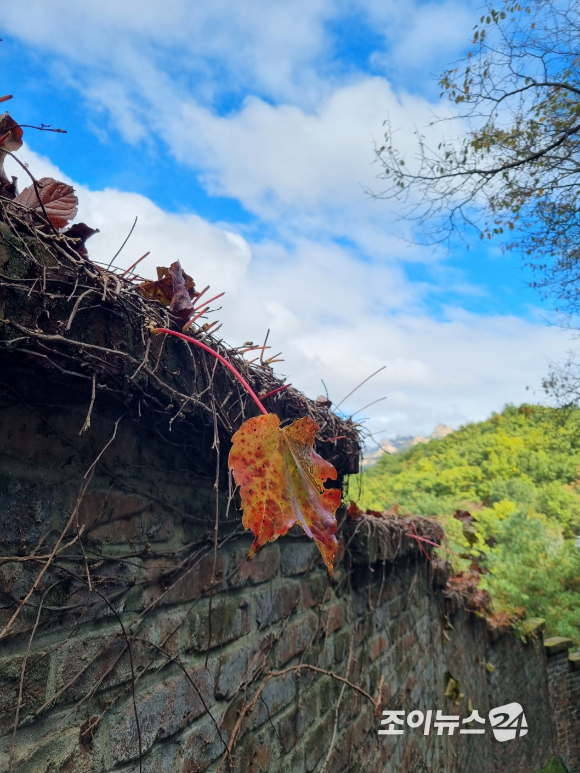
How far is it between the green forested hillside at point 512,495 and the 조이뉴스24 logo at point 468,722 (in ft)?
3.77

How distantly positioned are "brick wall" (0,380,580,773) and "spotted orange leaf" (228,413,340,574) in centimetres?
30

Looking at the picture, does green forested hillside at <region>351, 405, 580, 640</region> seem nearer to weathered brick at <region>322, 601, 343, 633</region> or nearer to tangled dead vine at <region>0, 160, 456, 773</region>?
weathered brick at <region>322, 601, 343, 633</region>

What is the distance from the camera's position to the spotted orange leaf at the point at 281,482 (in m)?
0.88

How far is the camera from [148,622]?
1.07 m

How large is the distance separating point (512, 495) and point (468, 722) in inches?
352

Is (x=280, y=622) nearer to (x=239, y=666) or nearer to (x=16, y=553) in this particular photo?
(x=239, y=666)

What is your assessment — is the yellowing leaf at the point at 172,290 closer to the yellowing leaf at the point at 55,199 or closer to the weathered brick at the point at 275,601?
the yellowing leaf at the point at 55,199

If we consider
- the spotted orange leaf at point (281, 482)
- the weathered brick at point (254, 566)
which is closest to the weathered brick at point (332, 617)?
the weathered brick at point (254, 566)

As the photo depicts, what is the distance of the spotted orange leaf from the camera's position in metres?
0.88

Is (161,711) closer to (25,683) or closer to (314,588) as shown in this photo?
(25,683)

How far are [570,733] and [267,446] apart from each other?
9.22 m

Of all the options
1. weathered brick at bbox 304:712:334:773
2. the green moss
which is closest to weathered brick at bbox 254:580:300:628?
weathered brick at bbox 304:712:334:773

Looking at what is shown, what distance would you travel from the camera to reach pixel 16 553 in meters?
0.82

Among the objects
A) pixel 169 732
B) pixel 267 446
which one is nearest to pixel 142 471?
pixel 267 446
